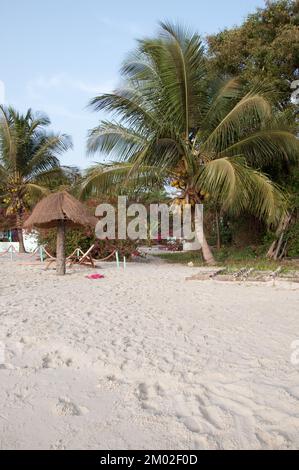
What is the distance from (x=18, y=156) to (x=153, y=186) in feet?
25.2

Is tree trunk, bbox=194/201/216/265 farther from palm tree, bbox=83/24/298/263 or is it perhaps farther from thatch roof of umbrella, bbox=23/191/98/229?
thatch roof of umbrella, bbox=23/191/98/229

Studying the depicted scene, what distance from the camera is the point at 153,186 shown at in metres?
12.2

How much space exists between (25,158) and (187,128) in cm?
906

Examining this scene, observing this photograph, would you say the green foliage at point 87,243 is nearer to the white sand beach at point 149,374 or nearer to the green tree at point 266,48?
the green tree at point 266,48

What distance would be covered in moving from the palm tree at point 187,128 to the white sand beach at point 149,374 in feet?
16.2

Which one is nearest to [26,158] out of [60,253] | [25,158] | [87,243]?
[25,158]

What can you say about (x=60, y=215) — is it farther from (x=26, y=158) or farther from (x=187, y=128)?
(x=26, y=158)

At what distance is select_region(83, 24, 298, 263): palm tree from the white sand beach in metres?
4.93

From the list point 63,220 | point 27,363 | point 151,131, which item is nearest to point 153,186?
point 151,131

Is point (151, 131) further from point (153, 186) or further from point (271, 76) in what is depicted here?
point (271, 76)

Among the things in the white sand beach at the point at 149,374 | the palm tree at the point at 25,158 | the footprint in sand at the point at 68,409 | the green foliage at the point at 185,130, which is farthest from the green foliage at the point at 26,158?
the footprint in sand at the point at 68,409

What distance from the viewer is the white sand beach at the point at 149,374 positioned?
2.29m

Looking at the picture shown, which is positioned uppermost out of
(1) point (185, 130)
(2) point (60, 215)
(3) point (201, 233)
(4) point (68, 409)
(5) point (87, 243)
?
(1) point (185, 130)

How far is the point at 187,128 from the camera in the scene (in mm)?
10852
